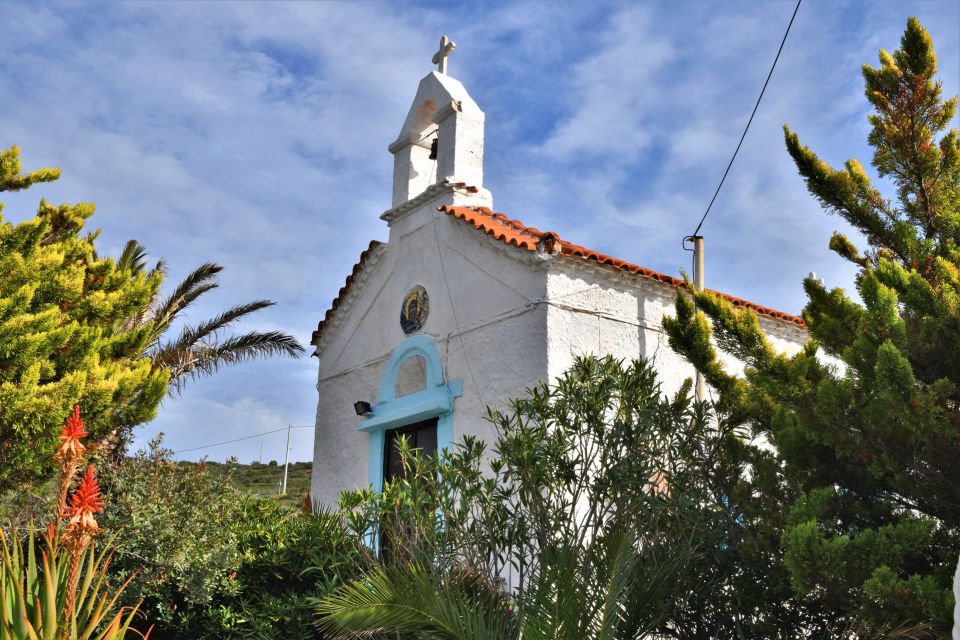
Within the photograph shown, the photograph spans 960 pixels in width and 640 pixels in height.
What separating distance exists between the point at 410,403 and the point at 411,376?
421 mm

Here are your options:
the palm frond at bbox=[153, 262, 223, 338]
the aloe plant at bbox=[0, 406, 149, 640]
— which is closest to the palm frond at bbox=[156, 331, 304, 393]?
the palm frond at bbox=[153, 262, 223, 338]

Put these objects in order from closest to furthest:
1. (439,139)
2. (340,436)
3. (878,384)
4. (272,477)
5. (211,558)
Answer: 1. (878,384)
2. (211,558)
3. (439,139)
4. (340,436)
5. (272,477)

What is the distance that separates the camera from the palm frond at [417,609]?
5.29 metres

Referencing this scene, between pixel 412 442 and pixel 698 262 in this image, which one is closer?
pixel 412 442

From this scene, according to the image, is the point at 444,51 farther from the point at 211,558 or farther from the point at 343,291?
the point at 211,558

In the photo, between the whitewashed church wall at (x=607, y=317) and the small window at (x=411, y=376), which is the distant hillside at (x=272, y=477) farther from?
the whitewashed church wall at (x=607, y=317)

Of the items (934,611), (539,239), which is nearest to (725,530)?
(934,611)

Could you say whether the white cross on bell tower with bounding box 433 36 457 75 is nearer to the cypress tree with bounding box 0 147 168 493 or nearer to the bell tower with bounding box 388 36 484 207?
the bell tower with bounding box 388 36 484 207

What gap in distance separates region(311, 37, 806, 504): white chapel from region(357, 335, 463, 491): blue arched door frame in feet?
0.07

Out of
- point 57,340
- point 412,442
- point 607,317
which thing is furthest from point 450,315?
point 57,340

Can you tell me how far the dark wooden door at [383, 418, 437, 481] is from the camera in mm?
10219

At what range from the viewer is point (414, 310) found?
1092cm

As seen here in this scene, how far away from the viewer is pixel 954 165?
22.2ft

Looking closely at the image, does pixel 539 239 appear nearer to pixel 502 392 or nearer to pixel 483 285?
pixel 483 285
